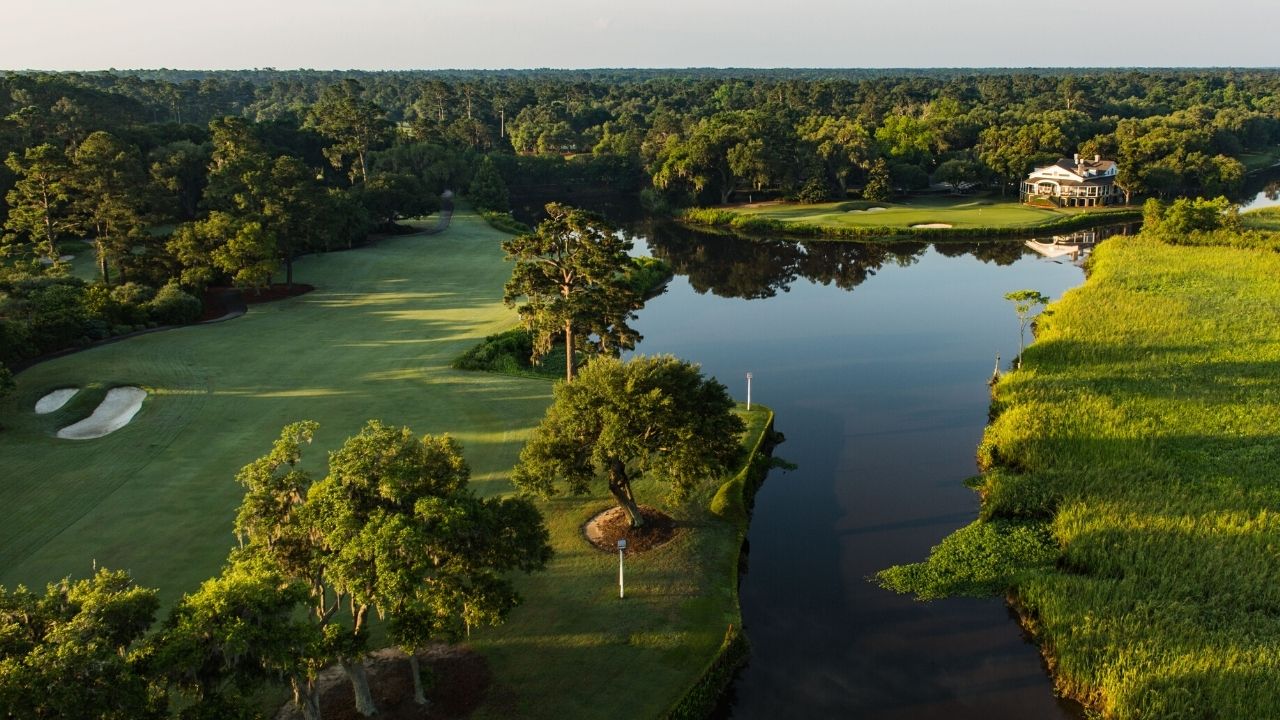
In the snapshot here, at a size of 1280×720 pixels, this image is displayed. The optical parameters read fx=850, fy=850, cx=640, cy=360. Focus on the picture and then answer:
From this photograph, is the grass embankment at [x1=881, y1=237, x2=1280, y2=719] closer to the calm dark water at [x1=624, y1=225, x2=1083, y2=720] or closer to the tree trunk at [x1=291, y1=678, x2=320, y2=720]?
the calm dark water at [x1=624, y1=225, x2=1083, y2=720]

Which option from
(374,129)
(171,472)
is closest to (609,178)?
(374,129)

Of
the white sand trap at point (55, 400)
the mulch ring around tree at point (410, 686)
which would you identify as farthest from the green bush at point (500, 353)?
the mulch ring around tree at point (410, 686)

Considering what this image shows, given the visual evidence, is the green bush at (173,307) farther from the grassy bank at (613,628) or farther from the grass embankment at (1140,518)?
the grass embankment at (1140,518)

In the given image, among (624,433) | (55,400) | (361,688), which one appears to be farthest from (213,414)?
(361,688)

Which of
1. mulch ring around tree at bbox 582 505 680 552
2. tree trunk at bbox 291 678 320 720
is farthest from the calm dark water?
tree trunk at bbox 291 678 320 720

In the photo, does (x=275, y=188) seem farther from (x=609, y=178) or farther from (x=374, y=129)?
(x=609, y=178)

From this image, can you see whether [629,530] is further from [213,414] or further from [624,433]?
[213,414]
